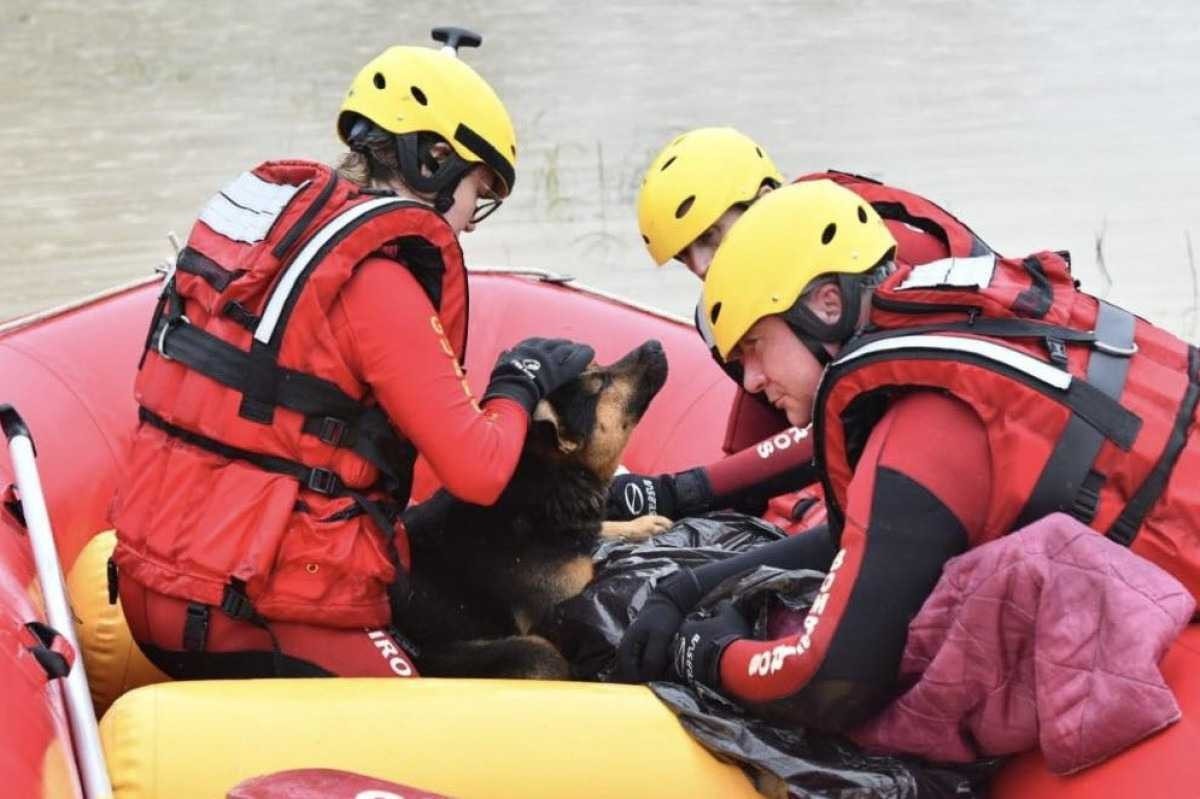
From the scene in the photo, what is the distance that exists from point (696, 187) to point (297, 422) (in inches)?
44.2

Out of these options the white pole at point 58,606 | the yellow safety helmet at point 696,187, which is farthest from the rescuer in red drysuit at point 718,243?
the white pole at point 58,606

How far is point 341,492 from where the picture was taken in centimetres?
293

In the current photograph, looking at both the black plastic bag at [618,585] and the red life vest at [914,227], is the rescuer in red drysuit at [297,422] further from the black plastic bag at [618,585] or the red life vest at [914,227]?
the red life vest at [914,227]

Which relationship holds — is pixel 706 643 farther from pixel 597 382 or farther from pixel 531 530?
pixel 597 382

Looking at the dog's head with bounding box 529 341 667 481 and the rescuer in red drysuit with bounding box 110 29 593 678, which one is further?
the dog's head with bounding box 529 341 667 481

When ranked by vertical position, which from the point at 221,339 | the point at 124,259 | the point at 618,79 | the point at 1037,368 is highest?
the point at 1037,368

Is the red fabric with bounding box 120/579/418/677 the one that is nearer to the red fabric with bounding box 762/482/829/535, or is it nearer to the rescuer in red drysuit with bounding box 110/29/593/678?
the rescuer in red drysuit with bounding box 110/29/593/678

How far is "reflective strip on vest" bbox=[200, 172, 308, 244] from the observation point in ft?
9.46

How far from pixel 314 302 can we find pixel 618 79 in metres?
5.70

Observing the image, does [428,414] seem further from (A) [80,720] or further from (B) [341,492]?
(A) [80,720]

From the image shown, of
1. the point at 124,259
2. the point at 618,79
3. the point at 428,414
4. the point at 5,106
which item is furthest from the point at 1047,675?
the point at 5,106

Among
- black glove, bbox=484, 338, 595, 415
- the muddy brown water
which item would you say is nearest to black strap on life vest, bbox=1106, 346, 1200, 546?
black glove, bbox=484, 338, 595, 415

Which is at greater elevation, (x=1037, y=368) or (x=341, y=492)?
(x=1037, y=368)

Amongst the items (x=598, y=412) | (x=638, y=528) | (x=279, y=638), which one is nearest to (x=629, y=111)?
(x=638, y=528)
